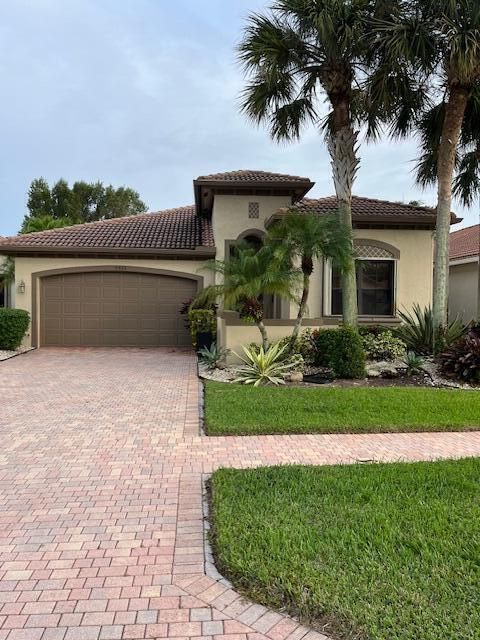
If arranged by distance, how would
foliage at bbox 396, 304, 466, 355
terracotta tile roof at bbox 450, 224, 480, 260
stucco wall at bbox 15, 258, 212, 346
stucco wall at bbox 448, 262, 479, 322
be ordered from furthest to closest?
terracotta tile roof at bbox 450, 224, 480, 260, stucco wall at bbox 448, 262, 479, 322, stucco wall at bbox 15, 258, 212, 346, foliage at bbox 396, 304, 466, 355

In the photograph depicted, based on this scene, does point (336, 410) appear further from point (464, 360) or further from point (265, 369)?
point (464, 360)

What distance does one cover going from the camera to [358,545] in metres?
3.57

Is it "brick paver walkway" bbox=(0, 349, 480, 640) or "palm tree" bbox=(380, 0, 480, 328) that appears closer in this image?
"brick paver walkway" bbox=(0, 349, 480, 640)

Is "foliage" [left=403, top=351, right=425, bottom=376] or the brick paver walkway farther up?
"foliage" [left=403, top=351, right=425, bottom=376]

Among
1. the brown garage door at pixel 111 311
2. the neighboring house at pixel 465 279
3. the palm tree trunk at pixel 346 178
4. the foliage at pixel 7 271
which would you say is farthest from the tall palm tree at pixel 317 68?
the foliage at pixel 7 271

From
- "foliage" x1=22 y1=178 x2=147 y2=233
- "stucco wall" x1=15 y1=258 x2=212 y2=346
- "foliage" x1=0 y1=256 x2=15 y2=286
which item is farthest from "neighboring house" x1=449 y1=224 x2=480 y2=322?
"foliage" x1=22 y1=178 x2=147 y2=233

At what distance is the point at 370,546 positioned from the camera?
140 inches

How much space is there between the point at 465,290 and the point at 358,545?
20.6m

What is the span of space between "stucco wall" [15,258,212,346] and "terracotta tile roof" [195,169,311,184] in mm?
3137

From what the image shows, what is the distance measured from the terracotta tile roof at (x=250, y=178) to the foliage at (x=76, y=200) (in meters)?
27.1

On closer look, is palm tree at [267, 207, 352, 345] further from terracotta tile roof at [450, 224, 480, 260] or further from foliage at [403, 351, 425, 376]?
terracotta tile roof at [450, 224, 480, 260]

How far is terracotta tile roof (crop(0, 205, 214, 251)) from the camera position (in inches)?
690

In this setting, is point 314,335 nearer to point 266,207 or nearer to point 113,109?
point 266,207

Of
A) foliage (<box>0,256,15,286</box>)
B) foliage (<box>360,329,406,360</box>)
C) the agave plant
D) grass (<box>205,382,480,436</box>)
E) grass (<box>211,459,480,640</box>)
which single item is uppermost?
foliage (<box>0,256,15,286</box>)
